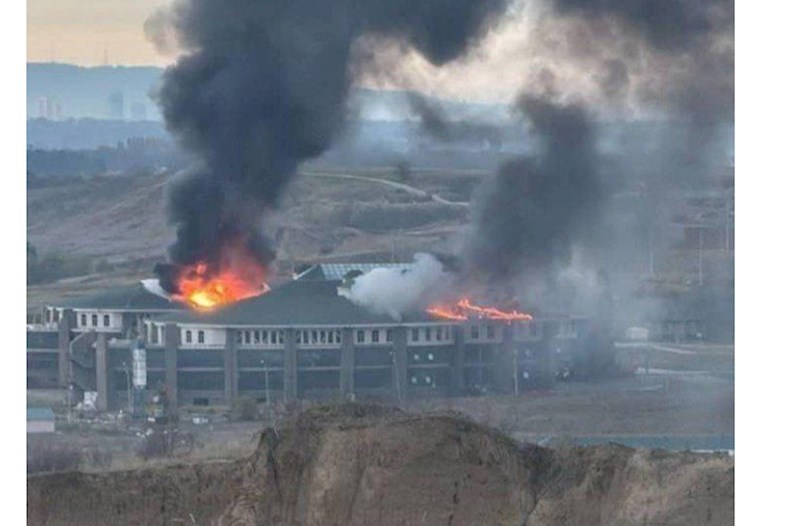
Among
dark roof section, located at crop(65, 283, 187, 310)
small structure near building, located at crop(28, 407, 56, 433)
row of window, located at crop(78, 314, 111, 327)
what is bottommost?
small structure near building, located at crop(28, 407, 56, 433)

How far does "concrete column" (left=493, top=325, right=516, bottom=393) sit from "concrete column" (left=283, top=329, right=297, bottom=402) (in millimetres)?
1815

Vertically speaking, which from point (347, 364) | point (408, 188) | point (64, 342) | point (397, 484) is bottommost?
point (397, 484)

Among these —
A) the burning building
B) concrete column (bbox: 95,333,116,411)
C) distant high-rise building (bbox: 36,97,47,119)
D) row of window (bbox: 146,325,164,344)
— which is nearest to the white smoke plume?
the burning building

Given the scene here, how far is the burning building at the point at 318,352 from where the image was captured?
3366cm

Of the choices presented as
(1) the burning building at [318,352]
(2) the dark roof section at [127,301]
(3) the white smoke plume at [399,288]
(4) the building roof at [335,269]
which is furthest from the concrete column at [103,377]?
(3) the white smoke plume at [399,288]

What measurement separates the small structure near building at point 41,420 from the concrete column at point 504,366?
4016mm

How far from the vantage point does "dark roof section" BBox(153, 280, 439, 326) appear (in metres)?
33.7

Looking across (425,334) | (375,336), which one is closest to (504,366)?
(425,334)

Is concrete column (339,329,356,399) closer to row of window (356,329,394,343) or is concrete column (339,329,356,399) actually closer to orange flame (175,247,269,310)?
row of window (356,329,394,343)

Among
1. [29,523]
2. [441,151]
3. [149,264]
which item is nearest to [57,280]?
[149,264]

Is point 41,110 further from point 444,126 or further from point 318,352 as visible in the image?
point 318,352

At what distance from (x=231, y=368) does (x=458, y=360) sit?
205 cm

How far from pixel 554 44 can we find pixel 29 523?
774 centimetres

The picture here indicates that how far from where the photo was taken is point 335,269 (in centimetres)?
3478
